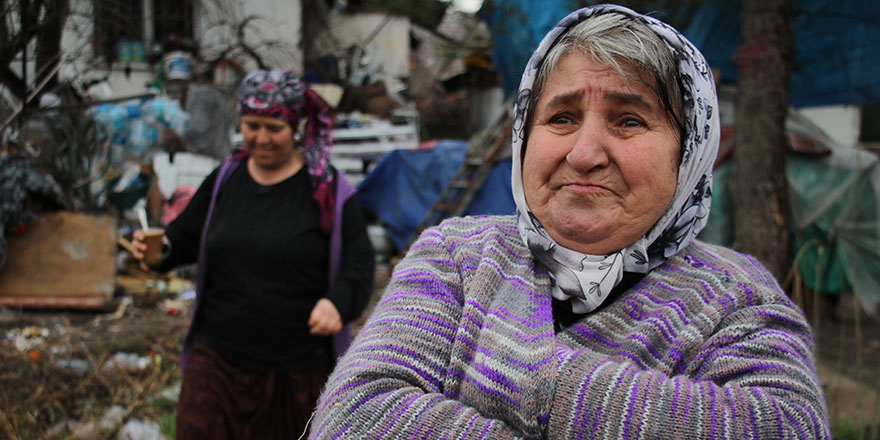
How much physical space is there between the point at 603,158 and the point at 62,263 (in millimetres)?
5690

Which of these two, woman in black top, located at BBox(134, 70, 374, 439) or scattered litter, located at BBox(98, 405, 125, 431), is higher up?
woman in black top, located at BBox(134, 70, 374, 439)

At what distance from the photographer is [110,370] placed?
12.6 feet

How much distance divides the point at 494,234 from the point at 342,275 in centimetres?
147

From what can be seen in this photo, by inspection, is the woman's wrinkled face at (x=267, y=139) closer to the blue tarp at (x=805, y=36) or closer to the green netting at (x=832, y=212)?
the blue tarp at (x=805, y=36)

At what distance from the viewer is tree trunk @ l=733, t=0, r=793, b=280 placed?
357 cm

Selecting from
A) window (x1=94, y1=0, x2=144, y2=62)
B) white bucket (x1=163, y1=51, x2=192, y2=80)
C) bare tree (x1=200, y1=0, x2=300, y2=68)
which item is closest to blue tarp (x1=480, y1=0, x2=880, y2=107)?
window (x1=94, y1=0, x2=144, y2=62)

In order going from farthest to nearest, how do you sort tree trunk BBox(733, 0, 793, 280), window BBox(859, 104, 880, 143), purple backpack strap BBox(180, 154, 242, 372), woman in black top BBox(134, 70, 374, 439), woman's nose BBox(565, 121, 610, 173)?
window BBox(859, 104, 880, 143) < tree trunk BBox(733, 0, 793, 280) < purple backpack strap BBox(180, 154, 242, 372) < woman in black top BBox(134, 70, 374, 439) < woman's nose BBox(565, 121, 610, 173)

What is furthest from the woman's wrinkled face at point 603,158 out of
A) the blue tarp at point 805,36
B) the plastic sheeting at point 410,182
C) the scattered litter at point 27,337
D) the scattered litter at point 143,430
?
the plastic sheeting at point 410,182

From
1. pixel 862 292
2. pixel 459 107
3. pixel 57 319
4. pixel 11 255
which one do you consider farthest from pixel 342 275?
pixel 459 107

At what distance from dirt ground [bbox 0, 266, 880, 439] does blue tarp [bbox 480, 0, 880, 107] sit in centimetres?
230

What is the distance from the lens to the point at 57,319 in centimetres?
501

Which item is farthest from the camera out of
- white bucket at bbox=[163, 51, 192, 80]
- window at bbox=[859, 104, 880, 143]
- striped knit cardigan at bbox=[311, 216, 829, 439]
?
white bucket at bbox=[163, 51, 192, 80]

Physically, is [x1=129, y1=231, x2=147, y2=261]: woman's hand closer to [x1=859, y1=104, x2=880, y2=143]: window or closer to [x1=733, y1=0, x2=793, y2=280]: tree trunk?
[x1=733, y1=0, x2=793, y2=280]: tree trunk

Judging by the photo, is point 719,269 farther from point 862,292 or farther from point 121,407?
point 862,292
